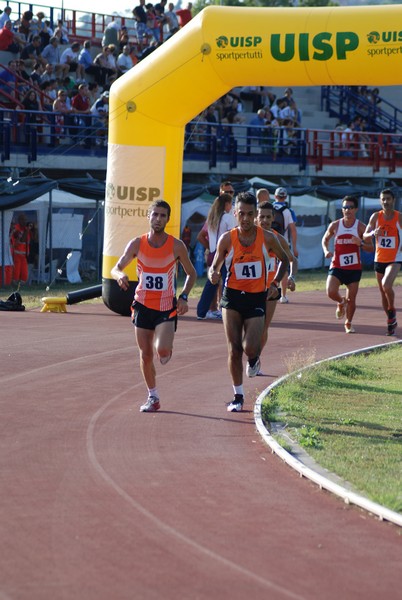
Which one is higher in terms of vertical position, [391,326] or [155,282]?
[155,282]

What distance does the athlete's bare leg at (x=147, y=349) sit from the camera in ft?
34.2

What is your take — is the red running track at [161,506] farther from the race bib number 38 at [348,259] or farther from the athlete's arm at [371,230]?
the athlete's arm at [371,230]

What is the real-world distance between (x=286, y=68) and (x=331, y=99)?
2903 cm

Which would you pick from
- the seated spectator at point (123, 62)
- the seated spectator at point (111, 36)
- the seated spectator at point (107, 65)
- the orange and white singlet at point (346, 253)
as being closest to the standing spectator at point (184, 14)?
the seated spectator at point (111, 36)

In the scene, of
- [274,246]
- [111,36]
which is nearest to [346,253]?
[274,246]

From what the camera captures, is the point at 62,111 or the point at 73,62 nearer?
the point at 62,111

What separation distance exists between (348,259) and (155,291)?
6.42 m

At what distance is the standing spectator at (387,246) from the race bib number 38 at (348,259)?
1.11 ft

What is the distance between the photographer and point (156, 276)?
10398mm

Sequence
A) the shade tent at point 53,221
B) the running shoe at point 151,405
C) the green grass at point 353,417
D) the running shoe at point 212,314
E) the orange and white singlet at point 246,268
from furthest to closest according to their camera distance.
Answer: the shade tent at point 53,221 < the running shoe at point 212,314 < the orange and white singlet at point 246,268 < the running shoe at point 151,405 < the green grass at point 353,417

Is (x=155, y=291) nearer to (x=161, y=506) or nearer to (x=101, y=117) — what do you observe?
(x=161, y=506)

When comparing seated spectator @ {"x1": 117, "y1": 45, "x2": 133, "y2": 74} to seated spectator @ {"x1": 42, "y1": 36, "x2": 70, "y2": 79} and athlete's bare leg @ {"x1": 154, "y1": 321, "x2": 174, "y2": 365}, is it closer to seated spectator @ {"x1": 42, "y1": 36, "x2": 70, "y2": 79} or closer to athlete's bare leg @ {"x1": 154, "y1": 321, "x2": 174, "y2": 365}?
seated spectator @ {"x1": 42, "y1": 36, "x2": 70, "y2": 79}

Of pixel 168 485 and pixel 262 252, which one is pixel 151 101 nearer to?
pixel 262 252

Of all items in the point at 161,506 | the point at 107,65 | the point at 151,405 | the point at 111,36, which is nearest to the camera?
the point at 161,506
